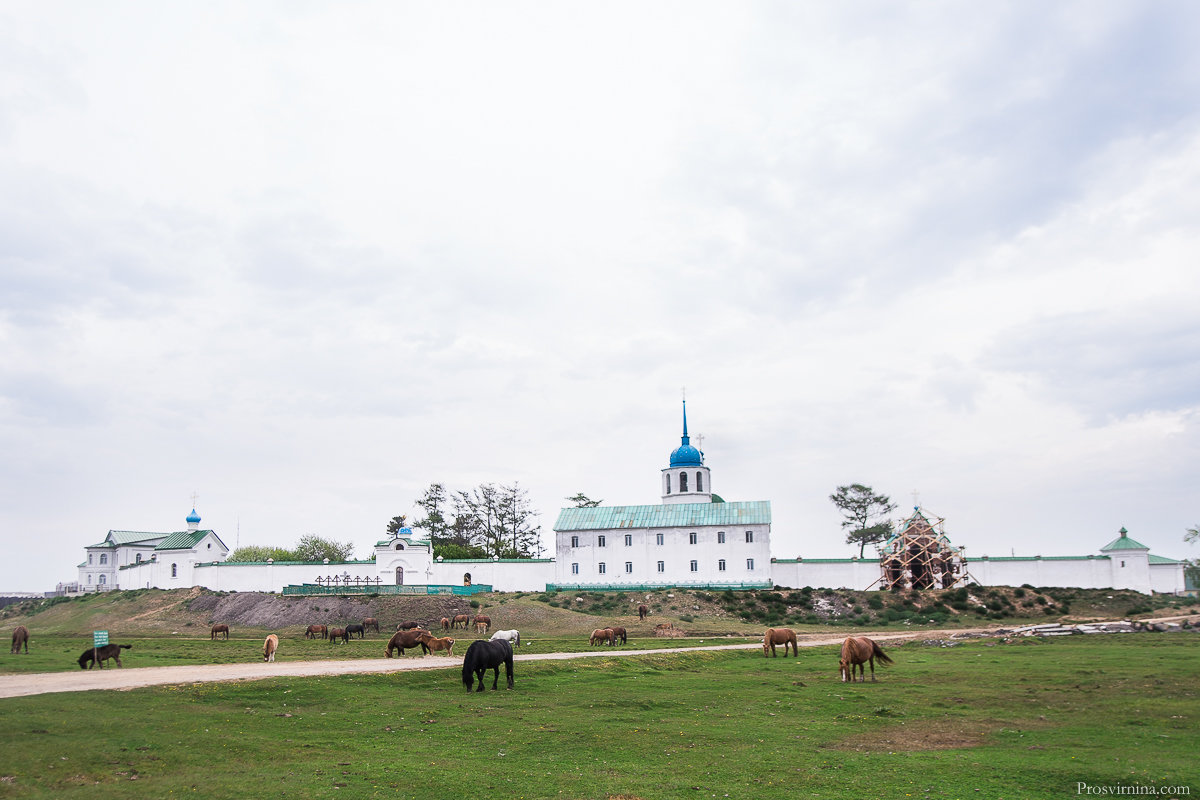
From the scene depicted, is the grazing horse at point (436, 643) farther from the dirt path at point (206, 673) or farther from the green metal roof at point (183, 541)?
the green metal roof at point (183, 541)

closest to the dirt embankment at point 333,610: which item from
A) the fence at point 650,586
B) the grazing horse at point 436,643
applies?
the fence at point 650,586

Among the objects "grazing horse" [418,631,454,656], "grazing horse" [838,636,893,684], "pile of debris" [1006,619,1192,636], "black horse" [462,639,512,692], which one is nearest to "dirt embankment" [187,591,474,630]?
"grazing horse" [418,631,454,656]

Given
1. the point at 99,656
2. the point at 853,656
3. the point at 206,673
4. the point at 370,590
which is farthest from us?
the point at 370,590

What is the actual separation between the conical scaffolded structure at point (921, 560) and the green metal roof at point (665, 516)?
10.7 m

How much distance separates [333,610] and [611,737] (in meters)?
46.7

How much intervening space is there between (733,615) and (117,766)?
169ft

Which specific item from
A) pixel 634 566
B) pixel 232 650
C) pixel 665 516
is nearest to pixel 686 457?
pixel 665 516

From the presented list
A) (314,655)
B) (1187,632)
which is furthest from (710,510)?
(314,655)

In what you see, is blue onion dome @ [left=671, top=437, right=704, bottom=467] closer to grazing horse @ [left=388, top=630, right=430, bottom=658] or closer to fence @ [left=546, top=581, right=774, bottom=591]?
fence @ [left=546, top=581, right=774, bottom=591]

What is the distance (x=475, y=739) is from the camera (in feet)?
51.2

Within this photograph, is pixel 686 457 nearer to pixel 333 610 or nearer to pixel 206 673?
pixel 333 610

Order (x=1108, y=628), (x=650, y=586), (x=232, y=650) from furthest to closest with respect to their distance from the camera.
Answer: (x=650, y=586), (x=1108, y=628), (x=232, y=650)

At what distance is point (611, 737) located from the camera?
15875 millimetres

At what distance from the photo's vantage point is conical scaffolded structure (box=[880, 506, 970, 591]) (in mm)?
66875
